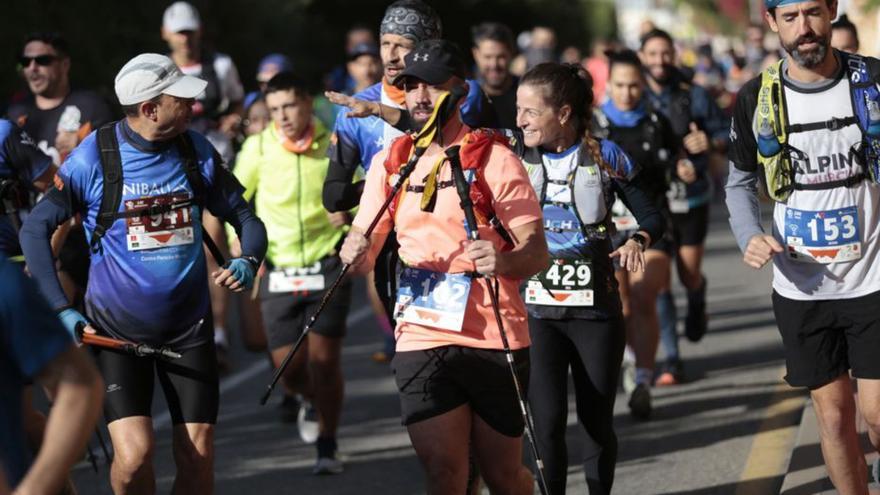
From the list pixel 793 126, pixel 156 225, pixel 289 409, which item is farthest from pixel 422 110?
pixel 289 409

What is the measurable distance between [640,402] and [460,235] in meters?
4.40

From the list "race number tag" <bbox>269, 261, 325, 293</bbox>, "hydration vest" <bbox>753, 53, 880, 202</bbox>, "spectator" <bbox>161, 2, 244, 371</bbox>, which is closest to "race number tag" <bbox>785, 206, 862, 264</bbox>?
"hydration vest" <bbox>753, 53, 880, 202</bbox>

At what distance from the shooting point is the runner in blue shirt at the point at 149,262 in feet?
22.0

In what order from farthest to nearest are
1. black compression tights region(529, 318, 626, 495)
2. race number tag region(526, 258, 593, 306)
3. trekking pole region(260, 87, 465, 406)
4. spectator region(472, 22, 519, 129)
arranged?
spectator region(472, 22, 519, 129)
race number tag region(526, 258, 593, 306)
black compression tights region(529, 318, 626, 495)
trekking pole region(260, 87, 465, 406)

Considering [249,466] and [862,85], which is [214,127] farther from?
[862,85]

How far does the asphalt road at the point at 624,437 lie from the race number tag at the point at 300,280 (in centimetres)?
93

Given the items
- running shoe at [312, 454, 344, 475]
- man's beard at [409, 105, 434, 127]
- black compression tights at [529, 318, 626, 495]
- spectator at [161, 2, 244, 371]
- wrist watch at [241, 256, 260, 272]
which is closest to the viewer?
man's beard at [409, 105, 434, 127]

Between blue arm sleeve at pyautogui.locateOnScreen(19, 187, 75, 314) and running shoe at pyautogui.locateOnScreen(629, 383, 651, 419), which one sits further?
running shoe at pyautogui.locateOnScreen(629, 383, 651, 419)

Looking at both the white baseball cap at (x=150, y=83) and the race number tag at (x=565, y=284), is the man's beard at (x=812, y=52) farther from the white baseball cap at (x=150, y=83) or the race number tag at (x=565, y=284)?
the white baseball cap at (x=150, y=83)

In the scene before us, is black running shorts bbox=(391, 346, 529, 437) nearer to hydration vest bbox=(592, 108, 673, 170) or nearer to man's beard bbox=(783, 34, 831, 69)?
man's beard bbox=(783, 34, 831, 69)

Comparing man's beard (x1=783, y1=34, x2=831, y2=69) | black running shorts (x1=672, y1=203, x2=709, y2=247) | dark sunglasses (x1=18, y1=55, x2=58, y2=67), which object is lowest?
black running shorts (x1=672, y1=203, x2=709, y2=247)

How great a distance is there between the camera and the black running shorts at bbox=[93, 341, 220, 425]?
6.74 m

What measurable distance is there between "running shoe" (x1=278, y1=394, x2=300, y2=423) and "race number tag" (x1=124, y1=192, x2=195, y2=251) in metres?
4.03

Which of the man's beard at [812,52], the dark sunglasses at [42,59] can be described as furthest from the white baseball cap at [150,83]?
the dark sunglasses at [42,59]
